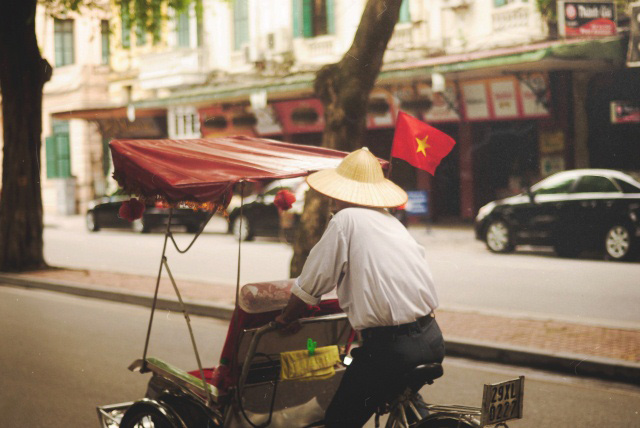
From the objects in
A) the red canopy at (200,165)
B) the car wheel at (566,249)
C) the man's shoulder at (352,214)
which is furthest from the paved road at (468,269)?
the man's shoulder at (352,214)

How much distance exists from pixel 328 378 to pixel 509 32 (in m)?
17.7

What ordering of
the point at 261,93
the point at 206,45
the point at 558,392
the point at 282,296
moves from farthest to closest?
the point at 206,45 → the point at 261,93 → the point at 558,392 → the point at 282,296

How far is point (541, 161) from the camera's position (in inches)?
834

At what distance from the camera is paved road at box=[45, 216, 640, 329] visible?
9.88 metres

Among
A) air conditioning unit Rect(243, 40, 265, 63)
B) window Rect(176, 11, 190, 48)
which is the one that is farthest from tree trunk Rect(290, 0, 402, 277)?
window Rect(176, 11, 190, 48)

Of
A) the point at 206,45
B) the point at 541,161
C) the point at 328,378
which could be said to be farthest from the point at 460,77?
the point at 328,378

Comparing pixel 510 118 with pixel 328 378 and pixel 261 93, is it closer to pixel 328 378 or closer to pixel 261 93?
pixel 261 93

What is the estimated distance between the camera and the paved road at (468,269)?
988 centimetres

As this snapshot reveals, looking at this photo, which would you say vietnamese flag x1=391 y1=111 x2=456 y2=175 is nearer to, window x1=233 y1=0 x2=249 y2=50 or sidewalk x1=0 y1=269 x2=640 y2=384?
sidewalk x1=0 y1=269 x2=640 y2=384

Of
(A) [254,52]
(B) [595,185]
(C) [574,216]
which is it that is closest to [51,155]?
(A) [254,52]

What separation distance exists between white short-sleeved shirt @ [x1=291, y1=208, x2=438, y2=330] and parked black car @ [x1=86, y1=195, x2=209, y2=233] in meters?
19.2

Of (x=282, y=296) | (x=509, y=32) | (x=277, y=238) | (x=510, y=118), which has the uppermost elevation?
(x=509, y=32)

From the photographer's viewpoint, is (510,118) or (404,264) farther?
(510,118)

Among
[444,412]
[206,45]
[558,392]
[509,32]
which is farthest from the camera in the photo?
[206,45]
